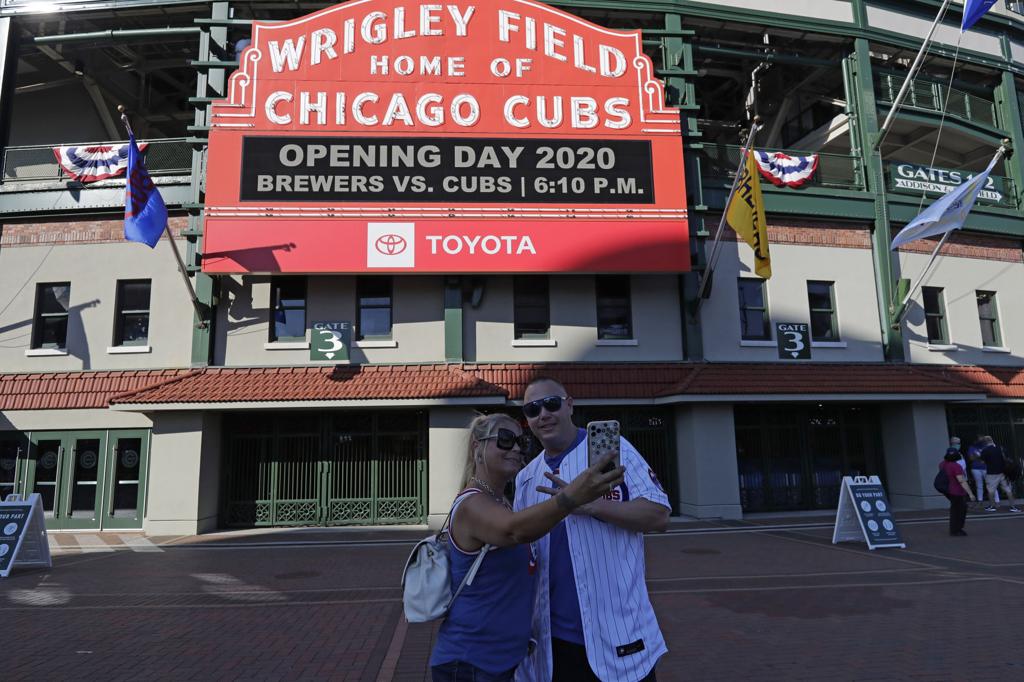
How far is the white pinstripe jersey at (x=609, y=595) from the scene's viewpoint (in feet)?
8.22

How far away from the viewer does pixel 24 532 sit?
1027 cm

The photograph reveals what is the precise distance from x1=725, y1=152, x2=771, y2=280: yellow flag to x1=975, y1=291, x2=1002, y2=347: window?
9.27 metres

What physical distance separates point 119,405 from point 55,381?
269cm

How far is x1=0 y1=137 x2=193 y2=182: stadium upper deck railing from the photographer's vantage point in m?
16.4

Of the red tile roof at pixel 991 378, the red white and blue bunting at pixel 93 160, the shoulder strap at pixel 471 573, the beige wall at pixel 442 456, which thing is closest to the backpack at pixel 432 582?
the shoulder strap at pixel 471 573

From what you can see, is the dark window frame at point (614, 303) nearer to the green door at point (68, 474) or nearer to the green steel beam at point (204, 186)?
the green steel beam at point (204, 186)

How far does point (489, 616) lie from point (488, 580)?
0.43ft

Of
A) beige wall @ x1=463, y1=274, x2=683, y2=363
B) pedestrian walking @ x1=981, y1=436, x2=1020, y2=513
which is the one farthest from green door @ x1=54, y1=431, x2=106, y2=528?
pedestrian walking @ x1=981, y1=436, x2=1020, y2=513

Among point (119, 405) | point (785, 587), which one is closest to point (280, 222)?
point (119, 405)

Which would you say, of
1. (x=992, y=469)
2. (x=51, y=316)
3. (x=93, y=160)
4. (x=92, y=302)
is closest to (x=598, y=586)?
(x=92, y=302)

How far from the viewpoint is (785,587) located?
27.1 ft

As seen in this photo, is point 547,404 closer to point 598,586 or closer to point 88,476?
point 598,586

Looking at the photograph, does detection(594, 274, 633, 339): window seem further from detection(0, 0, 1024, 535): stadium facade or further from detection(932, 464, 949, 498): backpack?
detection(932, 464, 949, 498): backpack

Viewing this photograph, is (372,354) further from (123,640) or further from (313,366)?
(123,640)
